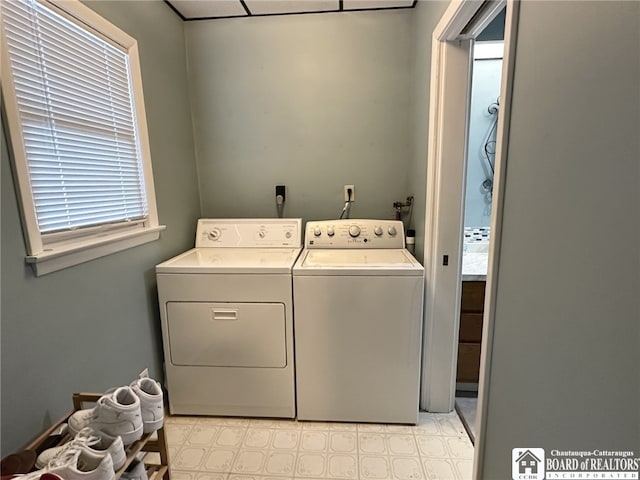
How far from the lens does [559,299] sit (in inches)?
27.2

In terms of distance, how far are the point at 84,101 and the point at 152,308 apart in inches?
41.8

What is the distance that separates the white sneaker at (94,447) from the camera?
98cm

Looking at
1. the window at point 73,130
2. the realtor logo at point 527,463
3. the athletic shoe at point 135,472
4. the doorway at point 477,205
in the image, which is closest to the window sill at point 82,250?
the window at point 73,130

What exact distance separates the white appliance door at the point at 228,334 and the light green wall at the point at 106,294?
0.19 meters

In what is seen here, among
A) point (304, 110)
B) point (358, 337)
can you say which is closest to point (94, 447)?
point (358, 337)

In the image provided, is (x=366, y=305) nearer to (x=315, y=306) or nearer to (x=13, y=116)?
(x=315, y=306)

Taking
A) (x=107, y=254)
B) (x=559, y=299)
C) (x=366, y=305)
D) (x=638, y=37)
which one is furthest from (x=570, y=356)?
(x=107, y=254)

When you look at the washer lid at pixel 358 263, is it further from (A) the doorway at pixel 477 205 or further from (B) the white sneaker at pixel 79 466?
(B) the white sneaker at pixel 79 466

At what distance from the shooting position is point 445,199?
1.63 meters

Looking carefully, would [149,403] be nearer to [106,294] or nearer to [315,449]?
[106,294]

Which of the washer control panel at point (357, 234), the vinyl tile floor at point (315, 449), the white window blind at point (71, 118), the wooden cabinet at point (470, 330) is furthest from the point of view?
the washer control panel at point (357, 234)

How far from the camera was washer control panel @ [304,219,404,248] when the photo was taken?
209cm

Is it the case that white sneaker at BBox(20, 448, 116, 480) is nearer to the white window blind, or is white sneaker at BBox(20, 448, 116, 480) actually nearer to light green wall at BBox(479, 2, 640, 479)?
the white window blind

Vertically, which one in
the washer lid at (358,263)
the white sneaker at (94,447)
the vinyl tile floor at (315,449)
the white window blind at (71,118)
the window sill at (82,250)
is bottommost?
the vinyl tile floor at (315,449)
